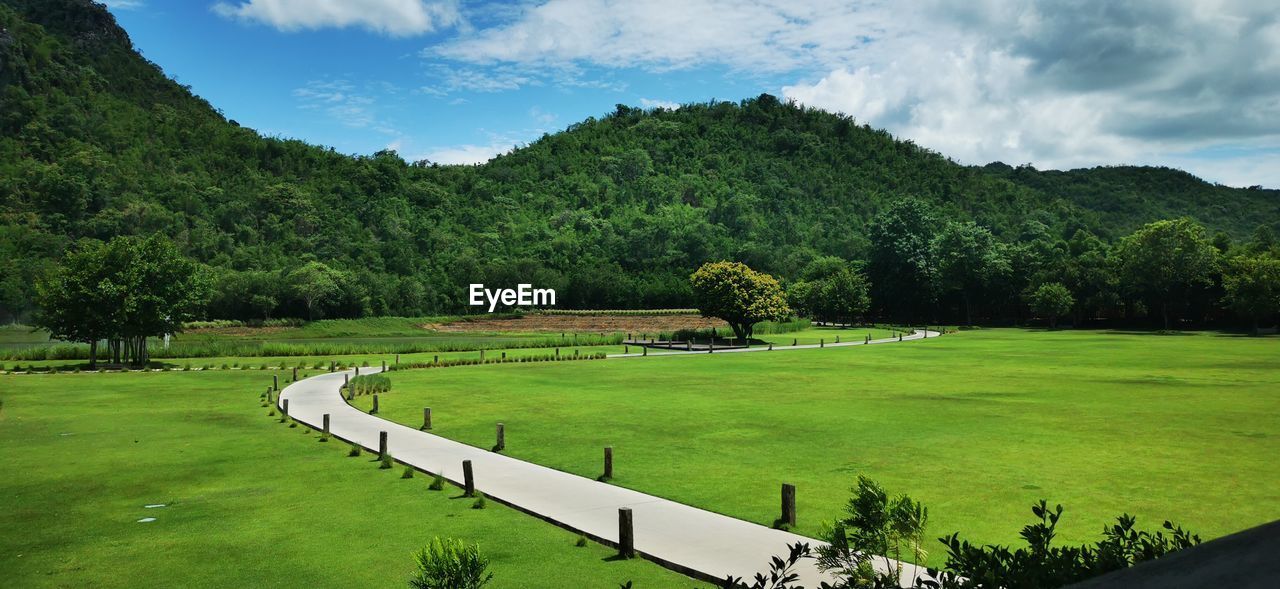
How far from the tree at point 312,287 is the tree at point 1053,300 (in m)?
92.3

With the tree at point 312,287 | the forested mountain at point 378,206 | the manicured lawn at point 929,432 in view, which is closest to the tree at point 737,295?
the manicured lawn at point 929,432

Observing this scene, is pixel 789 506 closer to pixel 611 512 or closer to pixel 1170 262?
pixel 611 512

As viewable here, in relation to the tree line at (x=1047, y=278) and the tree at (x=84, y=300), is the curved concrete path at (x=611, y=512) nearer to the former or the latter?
the tree at (x=84, y=300)

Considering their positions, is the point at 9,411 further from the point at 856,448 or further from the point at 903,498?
the point at 903,498

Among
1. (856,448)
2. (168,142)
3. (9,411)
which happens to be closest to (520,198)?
(168,142)

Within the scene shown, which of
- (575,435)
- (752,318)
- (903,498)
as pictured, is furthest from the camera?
(752,318)

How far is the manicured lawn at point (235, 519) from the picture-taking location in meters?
11.3

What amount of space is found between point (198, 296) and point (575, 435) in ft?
140

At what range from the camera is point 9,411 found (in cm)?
2917

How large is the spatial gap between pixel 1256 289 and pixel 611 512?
3392 inches

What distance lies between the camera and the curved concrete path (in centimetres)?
1118

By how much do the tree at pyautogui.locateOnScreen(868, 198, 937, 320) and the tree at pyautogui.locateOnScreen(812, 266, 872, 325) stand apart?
379cm

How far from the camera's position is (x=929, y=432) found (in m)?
22.3

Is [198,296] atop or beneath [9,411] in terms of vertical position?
→ atop
